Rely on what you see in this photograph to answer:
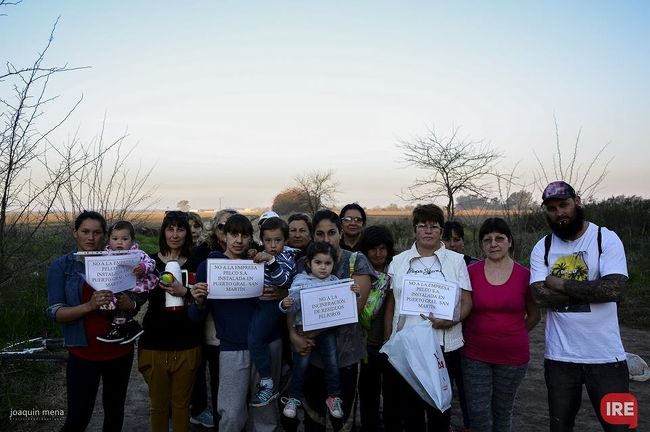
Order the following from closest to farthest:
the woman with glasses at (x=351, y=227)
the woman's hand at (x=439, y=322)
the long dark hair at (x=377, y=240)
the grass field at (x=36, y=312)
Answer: the woman's hand at (x=439, y=322)
the long dark hair at (x=377, y=240)
the woman with glasses at (x=351, y=227)
the grass field at (x=36, y=312)

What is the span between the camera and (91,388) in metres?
3.53

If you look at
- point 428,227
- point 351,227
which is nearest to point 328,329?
point 428,227

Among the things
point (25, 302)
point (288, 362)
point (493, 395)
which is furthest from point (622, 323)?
point (25, 302)

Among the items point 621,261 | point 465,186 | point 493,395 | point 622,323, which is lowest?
point 622,323

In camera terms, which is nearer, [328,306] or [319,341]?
[328,306]

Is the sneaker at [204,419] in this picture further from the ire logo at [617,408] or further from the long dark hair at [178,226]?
the ire logo at [617,408]

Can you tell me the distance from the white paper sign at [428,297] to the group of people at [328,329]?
0.16 ft

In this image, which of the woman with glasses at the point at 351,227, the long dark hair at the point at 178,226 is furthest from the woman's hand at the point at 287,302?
the woman with glasses at the point at 351,227

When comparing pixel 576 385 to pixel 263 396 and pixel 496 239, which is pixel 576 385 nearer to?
pixel 496 239

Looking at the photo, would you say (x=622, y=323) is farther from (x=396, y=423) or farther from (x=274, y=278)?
(x=274, y=278)

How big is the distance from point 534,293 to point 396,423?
1.70 meters

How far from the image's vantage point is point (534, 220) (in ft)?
60.3

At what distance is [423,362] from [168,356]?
1983mm

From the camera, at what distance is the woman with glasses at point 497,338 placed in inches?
143
